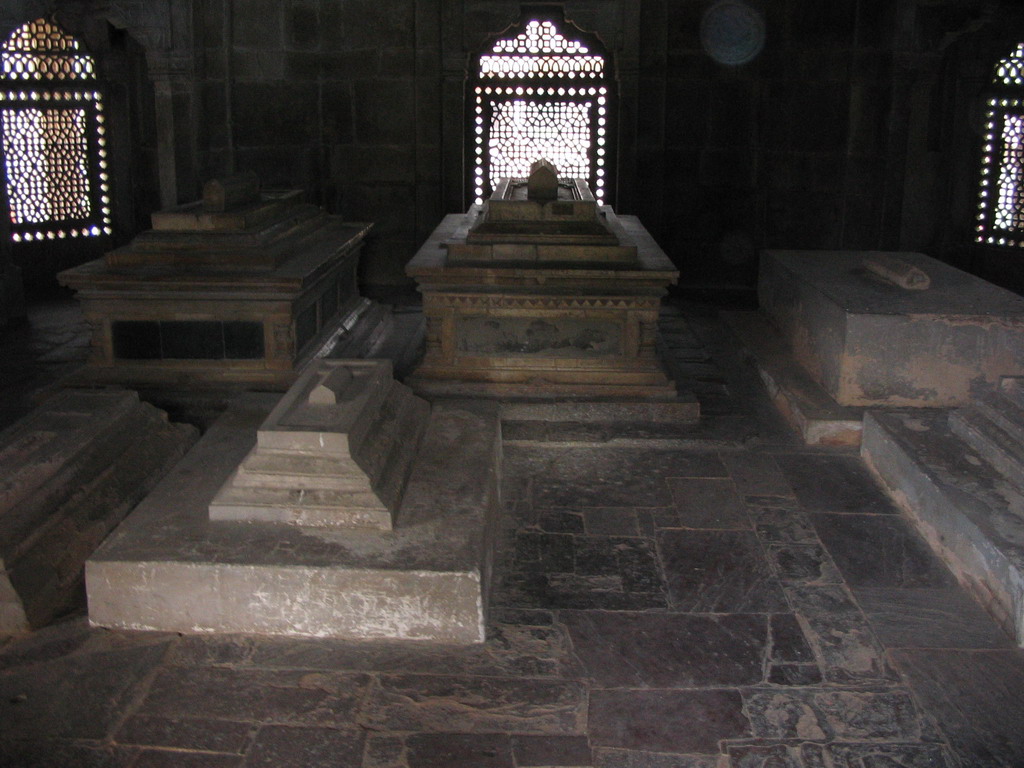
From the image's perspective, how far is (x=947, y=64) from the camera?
870 cm

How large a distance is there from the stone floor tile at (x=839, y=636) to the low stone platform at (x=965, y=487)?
477 millimetres

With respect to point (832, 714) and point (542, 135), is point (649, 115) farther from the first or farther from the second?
point (832, 714)

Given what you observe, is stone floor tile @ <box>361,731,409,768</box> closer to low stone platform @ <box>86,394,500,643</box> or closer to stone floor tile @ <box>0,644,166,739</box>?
low stone platform @ <box>86,394,500,643</box>

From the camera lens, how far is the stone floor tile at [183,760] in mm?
2875

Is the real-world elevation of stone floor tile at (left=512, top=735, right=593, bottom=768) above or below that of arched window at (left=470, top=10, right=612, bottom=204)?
below

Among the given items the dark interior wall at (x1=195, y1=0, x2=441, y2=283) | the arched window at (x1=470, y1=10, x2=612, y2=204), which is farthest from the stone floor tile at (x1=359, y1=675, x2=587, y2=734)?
the arched window at (x1=470, y1=10, x2=612, y2=204)

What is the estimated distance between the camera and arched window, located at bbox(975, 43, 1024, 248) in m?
8.66

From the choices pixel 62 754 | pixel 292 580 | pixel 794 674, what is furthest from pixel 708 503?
pixel 62 754

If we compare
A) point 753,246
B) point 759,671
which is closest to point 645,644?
point 759,671

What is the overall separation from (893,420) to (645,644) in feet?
7.11

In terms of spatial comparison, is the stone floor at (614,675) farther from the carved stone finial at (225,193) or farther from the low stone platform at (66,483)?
the carved stone finial at (225,193)

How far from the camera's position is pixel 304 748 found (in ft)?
9.68

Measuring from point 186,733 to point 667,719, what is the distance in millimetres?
1373

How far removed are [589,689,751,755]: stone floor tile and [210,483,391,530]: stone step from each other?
3.16 feet
